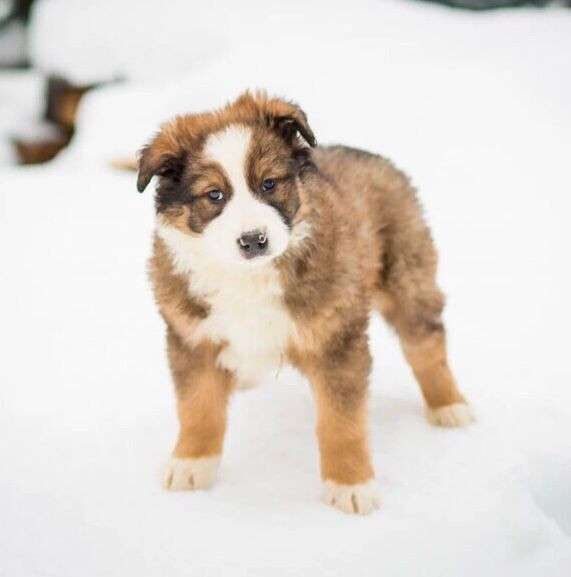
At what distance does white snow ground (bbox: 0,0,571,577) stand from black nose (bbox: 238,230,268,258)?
3.02 ft

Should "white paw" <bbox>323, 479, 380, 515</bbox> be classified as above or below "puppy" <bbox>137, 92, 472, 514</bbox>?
below

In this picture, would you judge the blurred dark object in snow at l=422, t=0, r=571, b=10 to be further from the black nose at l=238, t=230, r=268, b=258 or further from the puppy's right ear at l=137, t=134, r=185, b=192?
the black nose at l=238, t=230, r=268, b=258

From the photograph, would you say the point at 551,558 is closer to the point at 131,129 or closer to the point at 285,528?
the point at 285,528

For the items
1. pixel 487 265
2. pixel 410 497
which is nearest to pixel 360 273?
pixel 410 497

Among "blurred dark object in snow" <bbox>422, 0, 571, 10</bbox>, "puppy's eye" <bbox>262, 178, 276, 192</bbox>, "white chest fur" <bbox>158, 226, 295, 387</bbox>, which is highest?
"puppy's eye" <bbox>262, 178, 276, 192</bbox>

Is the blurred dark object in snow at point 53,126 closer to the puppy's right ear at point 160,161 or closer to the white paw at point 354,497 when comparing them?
the puppy's right ear at point 160,161

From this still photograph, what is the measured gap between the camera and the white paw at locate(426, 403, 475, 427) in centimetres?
326

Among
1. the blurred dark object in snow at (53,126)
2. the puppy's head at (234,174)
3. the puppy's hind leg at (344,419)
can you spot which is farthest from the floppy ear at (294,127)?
the blurred dark object in snow at (53,126)

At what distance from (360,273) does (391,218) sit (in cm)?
53

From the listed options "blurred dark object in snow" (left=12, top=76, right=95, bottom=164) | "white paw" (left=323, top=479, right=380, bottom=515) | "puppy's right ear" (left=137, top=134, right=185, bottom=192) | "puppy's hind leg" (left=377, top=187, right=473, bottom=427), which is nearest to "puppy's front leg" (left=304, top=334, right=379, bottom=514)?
"white paw" (left=323, top=479, right=380, bottom=515)

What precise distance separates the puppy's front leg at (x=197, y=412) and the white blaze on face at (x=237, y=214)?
44 centimetres

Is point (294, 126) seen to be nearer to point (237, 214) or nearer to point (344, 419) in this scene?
point (237, 214)

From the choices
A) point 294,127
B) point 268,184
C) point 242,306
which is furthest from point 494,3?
point 242,306

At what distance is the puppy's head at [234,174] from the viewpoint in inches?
96.9
